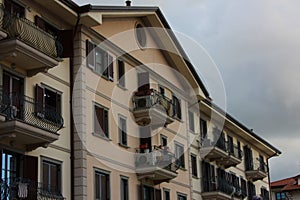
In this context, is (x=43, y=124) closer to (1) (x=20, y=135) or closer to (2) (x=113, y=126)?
(1) (x=20, y=135)

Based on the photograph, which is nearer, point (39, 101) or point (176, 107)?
point (39, 101)

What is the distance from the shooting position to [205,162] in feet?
142

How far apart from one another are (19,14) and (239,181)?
30314mm

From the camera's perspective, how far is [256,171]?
52.4 metres

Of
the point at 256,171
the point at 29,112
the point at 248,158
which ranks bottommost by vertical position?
the point at 29,112

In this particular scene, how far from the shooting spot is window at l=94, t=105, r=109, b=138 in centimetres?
2886

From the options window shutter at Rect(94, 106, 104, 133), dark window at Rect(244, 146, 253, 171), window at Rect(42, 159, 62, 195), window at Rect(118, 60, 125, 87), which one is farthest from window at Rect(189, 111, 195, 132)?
window at Rect(42, 159, 62, 195)

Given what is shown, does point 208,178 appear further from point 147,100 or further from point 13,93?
point 13,93

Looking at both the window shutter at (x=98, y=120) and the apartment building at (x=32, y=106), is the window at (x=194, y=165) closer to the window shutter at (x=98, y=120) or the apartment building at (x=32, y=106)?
the window shutter at (x=98, y=120)

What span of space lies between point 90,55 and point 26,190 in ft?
29.2

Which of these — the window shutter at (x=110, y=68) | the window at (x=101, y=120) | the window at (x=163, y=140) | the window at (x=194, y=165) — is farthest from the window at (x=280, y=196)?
the window at (x=101, y=120)

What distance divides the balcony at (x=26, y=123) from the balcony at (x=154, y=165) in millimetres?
8071

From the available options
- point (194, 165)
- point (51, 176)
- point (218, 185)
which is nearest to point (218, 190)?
point (218, 185)

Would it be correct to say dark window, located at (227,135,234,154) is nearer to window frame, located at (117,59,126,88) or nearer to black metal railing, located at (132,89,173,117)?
black metal railing, located at (132,89,173,117)
